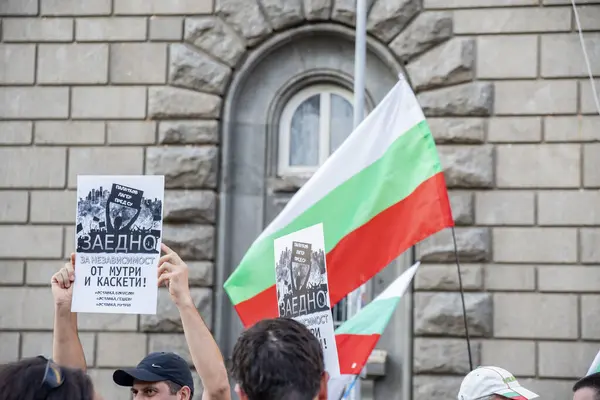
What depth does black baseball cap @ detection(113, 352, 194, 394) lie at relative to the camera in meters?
5.20

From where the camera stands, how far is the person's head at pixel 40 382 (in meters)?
2.70

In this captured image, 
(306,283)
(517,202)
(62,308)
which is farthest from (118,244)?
(517,202)

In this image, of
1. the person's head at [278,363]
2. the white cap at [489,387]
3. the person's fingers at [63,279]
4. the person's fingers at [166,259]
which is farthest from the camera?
the white cap at [489,387]

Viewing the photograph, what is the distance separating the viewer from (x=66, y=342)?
4555 millimetres

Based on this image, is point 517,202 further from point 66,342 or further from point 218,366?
point 218,366

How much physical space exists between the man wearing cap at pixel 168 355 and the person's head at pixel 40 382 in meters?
0.40

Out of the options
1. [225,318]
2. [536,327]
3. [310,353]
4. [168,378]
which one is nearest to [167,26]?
[225,318]

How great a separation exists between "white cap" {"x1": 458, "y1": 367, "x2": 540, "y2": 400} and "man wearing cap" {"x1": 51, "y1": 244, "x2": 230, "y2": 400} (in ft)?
4.29

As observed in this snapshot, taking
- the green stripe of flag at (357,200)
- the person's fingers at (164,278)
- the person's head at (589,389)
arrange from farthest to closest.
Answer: the green stripe of flag at (357,200) < the person's head at (589,389) < the person's fingers at (164,278)

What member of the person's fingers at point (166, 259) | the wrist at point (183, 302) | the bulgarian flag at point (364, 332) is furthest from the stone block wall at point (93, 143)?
the wrist at point (183, 302)

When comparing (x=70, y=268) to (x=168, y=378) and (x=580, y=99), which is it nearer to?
(x=168, y=378)

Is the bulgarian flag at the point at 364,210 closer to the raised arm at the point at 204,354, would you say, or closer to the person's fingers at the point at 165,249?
the person's fingers at the point at 165,249

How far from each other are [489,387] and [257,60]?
224 inches

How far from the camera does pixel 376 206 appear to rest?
606 cm
